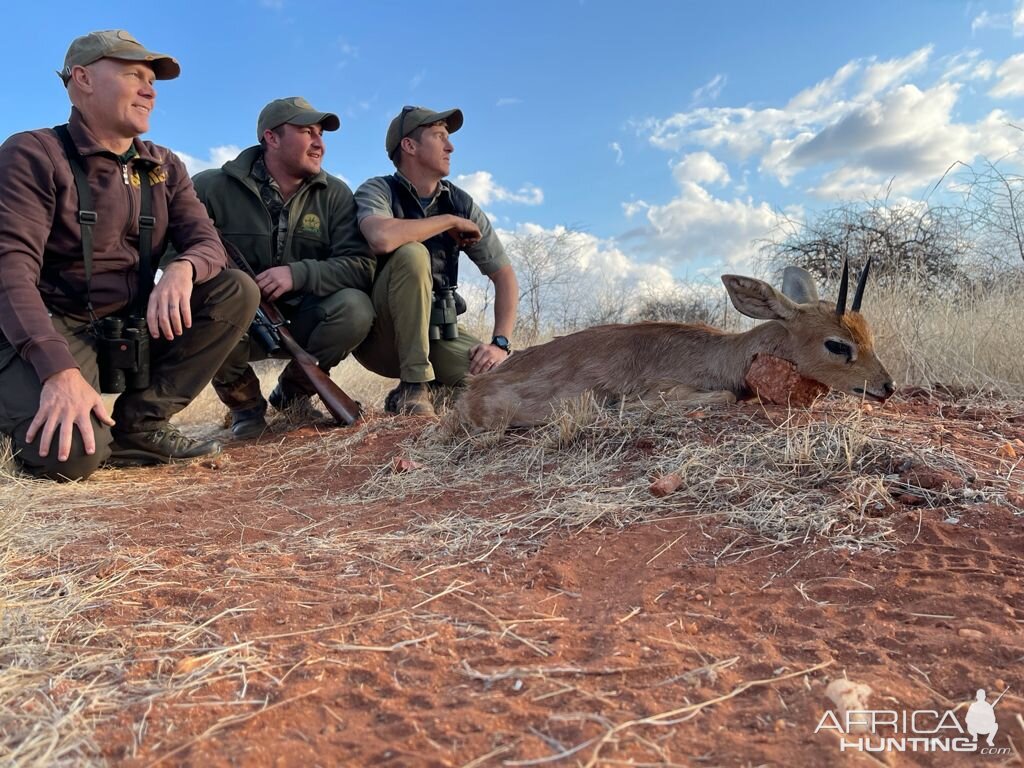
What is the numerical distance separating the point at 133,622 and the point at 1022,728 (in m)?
2.25

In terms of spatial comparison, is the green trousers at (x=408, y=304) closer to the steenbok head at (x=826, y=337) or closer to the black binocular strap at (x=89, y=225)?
the black binocular strap at (x=89, y=225)

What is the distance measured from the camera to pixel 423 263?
6.15 meters

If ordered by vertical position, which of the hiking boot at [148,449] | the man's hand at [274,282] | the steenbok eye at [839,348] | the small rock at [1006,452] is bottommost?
the hiking boot at [148,449]

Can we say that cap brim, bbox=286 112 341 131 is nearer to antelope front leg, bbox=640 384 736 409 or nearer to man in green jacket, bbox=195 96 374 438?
man in green jacket, bbox=195 96 374 438

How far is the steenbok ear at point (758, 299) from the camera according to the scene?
439 centimetres

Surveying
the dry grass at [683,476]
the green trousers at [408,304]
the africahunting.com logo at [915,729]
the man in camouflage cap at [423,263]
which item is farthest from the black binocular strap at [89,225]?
the africahunting.com logo at [915,729]

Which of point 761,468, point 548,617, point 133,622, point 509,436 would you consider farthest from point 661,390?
point 133,622

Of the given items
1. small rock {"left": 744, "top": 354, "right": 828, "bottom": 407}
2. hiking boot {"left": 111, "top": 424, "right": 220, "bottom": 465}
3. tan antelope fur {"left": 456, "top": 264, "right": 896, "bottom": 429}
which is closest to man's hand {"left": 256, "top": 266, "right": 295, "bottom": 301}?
hiking boot {"left": 111, "top": 424, "right": 220, "bottom": 465}

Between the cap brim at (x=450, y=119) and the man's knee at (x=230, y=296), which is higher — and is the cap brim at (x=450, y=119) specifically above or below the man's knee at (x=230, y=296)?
above

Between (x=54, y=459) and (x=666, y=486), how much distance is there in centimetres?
371

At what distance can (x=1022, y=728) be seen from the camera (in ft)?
4.76

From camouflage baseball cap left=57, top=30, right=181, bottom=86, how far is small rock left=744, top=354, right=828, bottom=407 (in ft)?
14.3

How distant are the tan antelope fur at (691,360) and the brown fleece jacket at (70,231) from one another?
7.55 ft

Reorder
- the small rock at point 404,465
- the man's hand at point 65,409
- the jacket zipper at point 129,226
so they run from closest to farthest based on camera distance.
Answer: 1. the man's hand at point 65,409
2. the small rock at point 404,465
3. the jacket zipper at point 129,226
